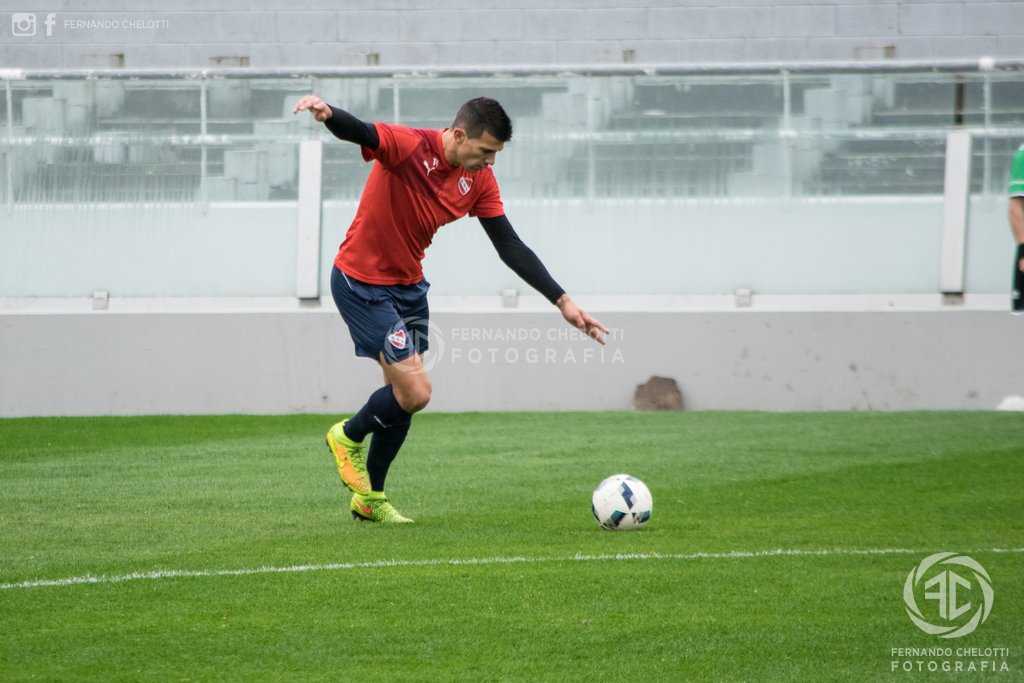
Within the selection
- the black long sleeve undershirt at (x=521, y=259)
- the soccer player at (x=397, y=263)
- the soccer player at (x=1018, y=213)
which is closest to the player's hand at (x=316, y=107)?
the soccer player at (x=397, y=263)

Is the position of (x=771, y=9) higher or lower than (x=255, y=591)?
higher

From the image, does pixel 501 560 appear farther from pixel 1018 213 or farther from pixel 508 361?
pixel 508 361

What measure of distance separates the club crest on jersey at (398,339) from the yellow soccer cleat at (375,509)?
2.49 feet

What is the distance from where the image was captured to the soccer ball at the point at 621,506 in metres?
6.24

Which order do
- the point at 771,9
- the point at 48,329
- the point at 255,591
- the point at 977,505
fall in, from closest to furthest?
the point at 255,591 < the point at 977,505 < the point at 48,329 < the point at 771,9

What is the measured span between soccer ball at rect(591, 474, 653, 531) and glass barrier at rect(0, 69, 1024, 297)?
6893 mm

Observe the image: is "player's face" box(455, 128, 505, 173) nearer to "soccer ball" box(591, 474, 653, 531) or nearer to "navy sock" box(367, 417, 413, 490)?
"navy sock" box(367, 417, 413, 490)

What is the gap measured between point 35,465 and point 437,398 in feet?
14.8

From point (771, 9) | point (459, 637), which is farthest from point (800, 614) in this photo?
point (771, 9)

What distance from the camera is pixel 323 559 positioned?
5.53m

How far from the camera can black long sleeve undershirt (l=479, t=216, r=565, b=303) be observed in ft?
21.1

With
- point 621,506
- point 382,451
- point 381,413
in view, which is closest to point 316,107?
point 381,413

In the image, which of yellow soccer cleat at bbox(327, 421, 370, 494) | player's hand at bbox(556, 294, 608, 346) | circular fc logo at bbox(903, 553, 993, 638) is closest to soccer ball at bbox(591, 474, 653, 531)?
player's hand at bbox(556, 294, 608, 346)

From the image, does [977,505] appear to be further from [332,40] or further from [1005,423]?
[332,40]
